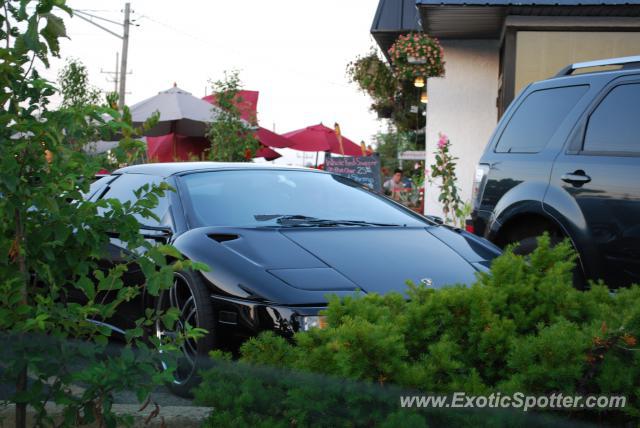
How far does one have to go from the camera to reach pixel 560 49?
12.8 m

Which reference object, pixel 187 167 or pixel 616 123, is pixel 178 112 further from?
pixel 616 123

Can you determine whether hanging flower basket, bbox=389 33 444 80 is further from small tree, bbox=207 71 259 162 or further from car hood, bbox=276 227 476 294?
car hood, bbox=276 227 476 294

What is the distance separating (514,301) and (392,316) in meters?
0.37

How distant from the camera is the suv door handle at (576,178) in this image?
565 centimetres

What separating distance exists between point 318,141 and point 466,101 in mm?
6619

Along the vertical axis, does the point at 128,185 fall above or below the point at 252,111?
below

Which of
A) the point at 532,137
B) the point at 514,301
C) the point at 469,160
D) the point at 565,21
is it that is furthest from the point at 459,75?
the point at 514,301

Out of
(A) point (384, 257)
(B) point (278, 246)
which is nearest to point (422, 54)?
(A) point (384, 257)

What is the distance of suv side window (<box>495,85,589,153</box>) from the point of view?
609 centimetres

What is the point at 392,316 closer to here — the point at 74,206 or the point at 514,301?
the point at 514,301

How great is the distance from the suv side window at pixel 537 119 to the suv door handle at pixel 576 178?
0.39 meters

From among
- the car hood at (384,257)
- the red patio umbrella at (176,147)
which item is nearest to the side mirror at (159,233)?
the car hood at (384,257)

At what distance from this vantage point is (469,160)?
14586mm

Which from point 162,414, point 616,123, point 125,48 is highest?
point 125,48
